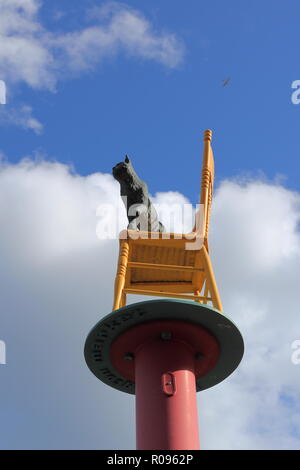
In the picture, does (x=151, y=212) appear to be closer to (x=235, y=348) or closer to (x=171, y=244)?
(x=171, y=244)

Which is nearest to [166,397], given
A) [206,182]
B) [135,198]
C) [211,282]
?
[211,282]

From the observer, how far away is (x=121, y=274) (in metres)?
14.6

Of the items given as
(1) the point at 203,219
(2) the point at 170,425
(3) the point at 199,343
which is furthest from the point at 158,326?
(1) the point at 203,219

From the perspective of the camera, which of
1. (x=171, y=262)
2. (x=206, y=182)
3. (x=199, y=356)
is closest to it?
(x=199, y=356)

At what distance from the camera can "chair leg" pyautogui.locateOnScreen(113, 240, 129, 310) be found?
14.2 m

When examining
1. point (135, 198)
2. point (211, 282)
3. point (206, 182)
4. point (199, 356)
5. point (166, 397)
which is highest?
point (206, 182)

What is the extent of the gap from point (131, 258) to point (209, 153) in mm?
3790

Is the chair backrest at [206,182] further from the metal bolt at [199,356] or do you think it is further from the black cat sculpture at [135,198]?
the metal bolt at [199,356]

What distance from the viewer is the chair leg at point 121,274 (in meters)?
14.2

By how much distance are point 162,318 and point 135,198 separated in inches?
161

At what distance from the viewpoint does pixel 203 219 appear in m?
16.0

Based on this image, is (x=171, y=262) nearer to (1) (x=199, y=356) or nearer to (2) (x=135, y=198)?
(2) (x=135, y=198)
